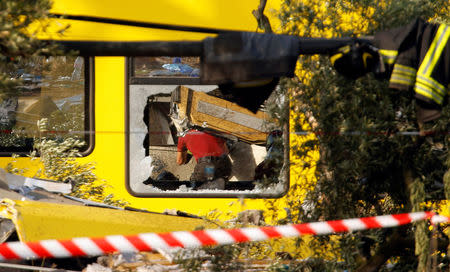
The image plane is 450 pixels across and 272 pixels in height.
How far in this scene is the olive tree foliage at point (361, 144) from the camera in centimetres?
390

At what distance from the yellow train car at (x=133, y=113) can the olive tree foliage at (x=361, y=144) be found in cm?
217

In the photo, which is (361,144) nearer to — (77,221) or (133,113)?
(77,221)

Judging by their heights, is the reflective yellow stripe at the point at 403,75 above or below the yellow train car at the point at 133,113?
below

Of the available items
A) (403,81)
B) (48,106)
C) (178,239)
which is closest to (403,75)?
(403,81)

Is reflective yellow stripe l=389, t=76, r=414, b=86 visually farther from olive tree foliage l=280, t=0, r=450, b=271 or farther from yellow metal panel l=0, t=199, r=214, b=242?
yellow metal panel l=0, t=199, r=214, b=242

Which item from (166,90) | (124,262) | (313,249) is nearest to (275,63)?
(313,249)

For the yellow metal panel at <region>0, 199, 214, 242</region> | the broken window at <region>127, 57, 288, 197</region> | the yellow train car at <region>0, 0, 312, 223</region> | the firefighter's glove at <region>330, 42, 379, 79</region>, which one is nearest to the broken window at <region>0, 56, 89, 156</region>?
the yellow train car at <region>0, 0, 312, 223</region>

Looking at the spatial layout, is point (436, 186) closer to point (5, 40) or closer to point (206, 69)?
point (206, 69)

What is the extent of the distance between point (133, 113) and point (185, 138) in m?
0.59

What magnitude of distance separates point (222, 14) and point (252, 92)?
2.81 meters

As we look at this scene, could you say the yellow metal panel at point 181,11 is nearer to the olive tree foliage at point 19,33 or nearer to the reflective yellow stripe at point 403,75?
the reflective yellow stripe at point 403,75

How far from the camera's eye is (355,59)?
342 cm

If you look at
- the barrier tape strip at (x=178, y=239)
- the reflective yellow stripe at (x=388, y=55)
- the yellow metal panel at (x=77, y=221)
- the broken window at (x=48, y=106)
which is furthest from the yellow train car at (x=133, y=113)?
the reflective yellow stripe at (x=388, y=55)

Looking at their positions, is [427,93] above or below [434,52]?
below
